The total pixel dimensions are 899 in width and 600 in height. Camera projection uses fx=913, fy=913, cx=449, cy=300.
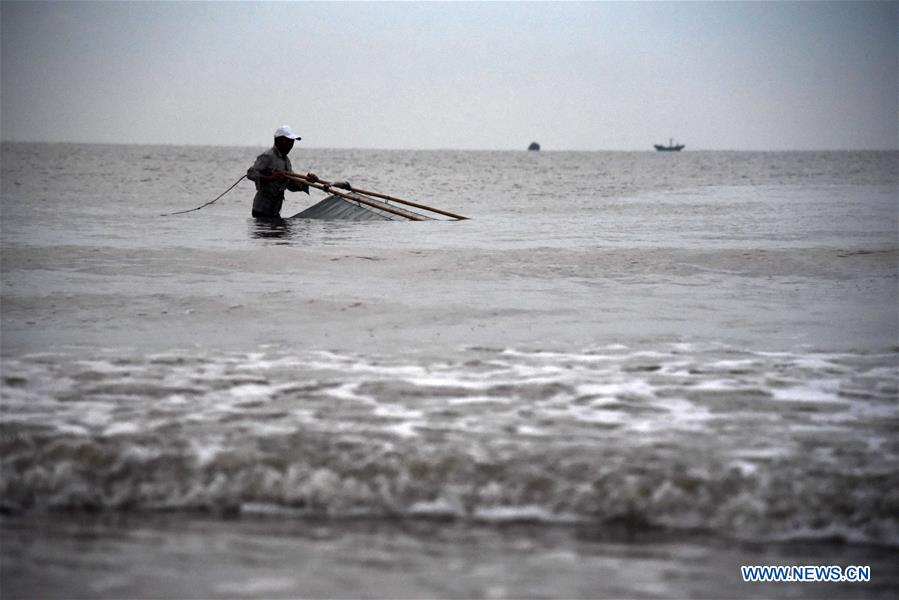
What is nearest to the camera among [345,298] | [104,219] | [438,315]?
[438,315]

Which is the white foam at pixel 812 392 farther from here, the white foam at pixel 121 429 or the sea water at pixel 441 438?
the white foam at pixel 121 429

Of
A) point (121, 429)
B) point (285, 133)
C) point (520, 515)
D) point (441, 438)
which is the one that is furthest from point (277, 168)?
point (520, 515)

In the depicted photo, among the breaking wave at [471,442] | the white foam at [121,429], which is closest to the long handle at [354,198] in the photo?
the breaking wave at [471,442]

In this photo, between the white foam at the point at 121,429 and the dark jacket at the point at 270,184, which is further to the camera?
the dark jacket at the point at 270,184

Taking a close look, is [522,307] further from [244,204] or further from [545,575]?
[244,204]

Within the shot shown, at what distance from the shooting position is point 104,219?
778 inches

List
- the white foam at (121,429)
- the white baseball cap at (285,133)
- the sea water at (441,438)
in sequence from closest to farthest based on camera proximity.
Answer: the sea water at (441,438), the white foam at (121,429), the white baseball cap at (285,133)

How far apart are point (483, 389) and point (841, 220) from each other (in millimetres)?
17805

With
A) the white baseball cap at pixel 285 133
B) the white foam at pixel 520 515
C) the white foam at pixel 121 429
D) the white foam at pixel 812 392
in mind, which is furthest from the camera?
the white baseball cap at pixel 285 133

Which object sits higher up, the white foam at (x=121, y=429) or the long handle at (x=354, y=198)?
the long handle at (x=354, y=198)

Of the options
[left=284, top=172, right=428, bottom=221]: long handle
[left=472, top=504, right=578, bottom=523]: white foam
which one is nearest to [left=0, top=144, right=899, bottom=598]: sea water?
[left=472, top=504, right=578, bottom=523]: white foam

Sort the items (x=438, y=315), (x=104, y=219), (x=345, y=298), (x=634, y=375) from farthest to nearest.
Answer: (x=104, y=219) → (x=345, y=298) → (x=438, y=315) → (x=634, y=375)

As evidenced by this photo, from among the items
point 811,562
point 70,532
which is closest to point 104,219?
point 70,532

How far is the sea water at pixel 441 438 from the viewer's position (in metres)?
3.11
